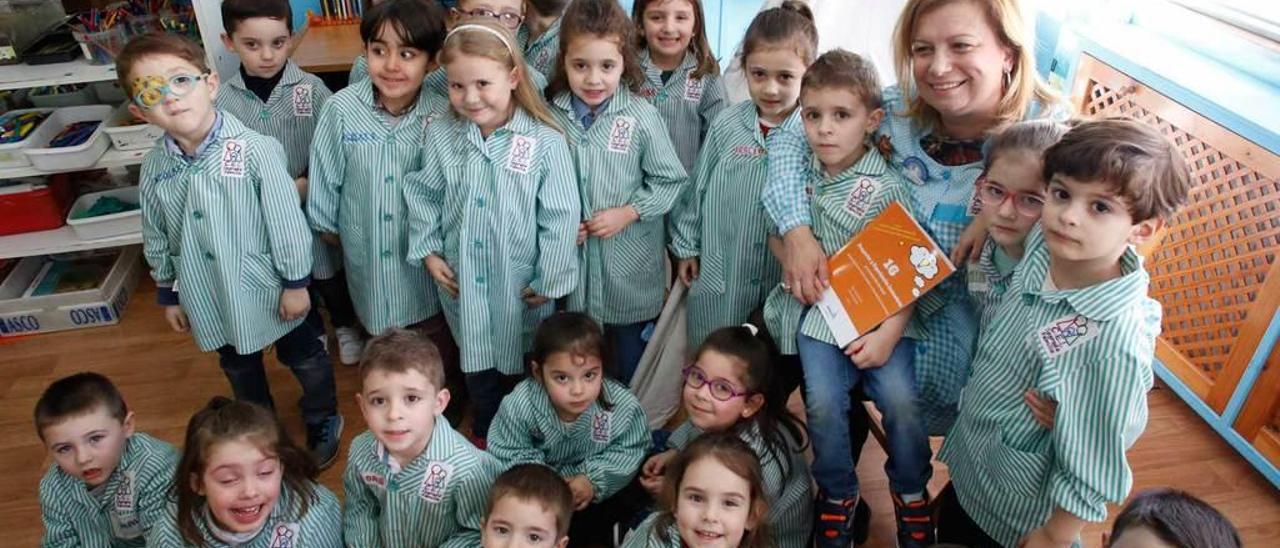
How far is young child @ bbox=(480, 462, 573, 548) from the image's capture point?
5.44ft

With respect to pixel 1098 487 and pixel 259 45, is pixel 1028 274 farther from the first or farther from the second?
pixel 259 45

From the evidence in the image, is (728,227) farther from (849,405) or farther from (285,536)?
(285,536)

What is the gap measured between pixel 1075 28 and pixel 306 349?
2484 millimetres

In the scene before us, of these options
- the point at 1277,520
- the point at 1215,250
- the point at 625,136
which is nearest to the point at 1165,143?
the point at 625,136

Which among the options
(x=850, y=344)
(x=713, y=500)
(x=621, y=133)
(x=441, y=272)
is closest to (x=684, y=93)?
(x=621, y=133)

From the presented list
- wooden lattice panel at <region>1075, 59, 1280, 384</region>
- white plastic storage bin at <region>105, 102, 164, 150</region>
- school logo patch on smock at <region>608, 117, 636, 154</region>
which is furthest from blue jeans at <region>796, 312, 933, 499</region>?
white plastic storage bin at <region>105, 102, 164, 150</region>

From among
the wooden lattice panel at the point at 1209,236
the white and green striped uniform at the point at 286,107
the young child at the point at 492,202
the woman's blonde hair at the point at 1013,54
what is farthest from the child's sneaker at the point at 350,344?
the wooden lattice panel at the point at 1209,236

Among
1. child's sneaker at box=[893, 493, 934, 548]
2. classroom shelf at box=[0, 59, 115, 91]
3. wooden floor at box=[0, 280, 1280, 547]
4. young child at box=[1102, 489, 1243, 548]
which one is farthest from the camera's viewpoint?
classroom shelf at box=[0, 59, 115, 91]

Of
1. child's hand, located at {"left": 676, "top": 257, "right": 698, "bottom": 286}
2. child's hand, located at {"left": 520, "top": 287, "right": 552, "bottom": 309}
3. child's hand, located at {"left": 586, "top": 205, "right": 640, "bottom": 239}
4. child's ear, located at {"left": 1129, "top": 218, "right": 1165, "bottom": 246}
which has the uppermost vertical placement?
child's ear, located at {"left": 1129, "top": 218, "right": 1165, "bottom": 246}

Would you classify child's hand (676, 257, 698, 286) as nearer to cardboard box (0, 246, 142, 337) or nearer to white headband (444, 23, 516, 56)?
white headband (444, 23, 516, 56)

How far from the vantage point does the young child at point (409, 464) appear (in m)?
1.77

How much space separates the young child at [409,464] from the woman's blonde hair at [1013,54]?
1.13 metres

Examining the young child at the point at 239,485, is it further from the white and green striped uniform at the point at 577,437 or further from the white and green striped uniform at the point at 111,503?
the white and green striped uniform at the point at 577,437

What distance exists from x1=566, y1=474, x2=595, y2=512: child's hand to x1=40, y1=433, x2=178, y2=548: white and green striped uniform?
0.85 metres
